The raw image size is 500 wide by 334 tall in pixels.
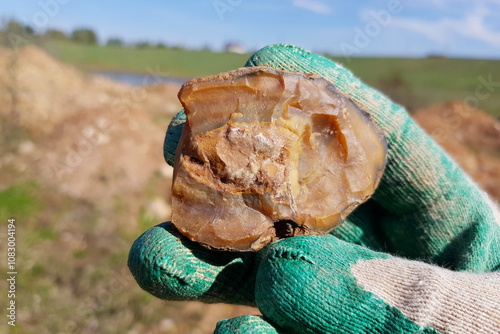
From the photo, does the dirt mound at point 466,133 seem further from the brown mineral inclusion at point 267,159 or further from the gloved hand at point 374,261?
the brown mineral inclusion at point 267,159

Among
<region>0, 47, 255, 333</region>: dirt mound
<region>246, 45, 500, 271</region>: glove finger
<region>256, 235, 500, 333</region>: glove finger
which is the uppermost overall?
<region>246, 45, 500, 271</region>: glove finger

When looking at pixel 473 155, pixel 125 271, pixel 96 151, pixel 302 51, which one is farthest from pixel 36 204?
pixel 473 155

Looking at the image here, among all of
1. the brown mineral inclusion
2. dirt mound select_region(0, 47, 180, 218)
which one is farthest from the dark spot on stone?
dirt mound select_region(0, 47, 180, 218)

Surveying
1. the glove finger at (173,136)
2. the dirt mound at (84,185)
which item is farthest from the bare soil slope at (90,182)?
the glove finger at (173,136)

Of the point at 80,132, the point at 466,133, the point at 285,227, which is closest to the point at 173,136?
the point at 285,227

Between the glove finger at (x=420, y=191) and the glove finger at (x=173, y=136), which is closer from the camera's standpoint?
the glove finger at (x=420, y=191)

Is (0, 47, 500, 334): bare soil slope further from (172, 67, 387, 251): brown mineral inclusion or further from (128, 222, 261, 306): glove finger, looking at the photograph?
(172, 67, 387, 251): brown mineral inclusion

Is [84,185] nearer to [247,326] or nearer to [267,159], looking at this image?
[267,159]
